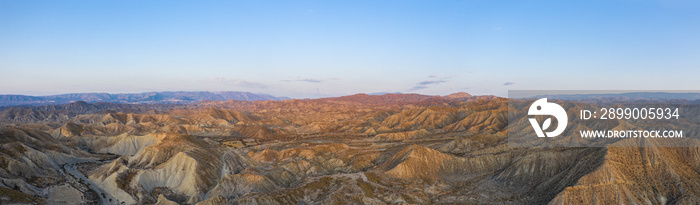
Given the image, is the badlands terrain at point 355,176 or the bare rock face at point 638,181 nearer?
the bare rock face at point 638,181

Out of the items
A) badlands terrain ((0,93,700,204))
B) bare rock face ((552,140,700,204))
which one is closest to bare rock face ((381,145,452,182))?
badlands terrain ((0,93,700,204))

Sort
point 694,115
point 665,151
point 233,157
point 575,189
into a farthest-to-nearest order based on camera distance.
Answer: point 694,115
point 233,157
point 665,151
point 575,189

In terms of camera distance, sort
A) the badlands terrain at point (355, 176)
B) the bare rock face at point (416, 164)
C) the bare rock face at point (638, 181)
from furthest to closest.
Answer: the bare rock face at point (416, 164)
the badlands terrain at point (355, 176)
the bare rock face at point (638, 181)

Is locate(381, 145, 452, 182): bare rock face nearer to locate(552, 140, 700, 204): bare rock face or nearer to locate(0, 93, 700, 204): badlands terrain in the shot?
locate(0, 93, 700, 204): badlands terrain

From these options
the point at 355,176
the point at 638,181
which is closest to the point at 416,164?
the point at 355,176

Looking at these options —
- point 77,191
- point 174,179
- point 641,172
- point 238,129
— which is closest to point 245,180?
point 174,179

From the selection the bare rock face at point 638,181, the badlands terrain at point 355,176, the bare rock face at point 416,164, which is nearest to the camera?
the bare rock face at point 638,181

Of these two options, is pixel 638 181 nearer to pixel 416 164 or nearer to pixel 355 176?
pixel 416 164

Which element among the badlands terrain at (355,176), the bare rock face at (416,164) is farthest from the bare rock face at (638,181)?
the bare rock face at (416,164)

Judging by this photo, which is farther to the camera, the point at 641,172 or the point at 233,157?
the point at 233,157

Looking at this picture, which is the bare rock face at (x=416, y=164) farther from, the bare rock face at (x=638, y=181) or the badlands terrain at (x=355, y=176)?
the bare rock face at (x=638, y=181)

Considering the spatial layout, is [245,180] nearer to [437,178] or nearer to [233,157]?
[233,157]
